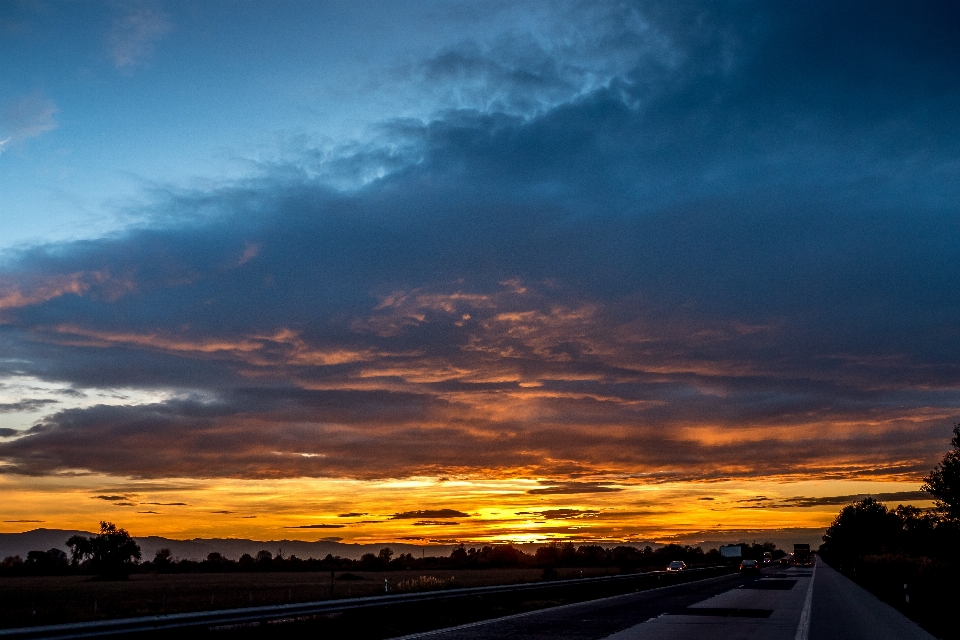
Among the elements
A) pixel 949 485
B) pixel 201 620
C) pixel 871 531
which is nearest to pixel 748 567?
pixel 949 485

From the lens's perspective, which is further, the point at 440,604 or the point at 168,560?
the point at 168,560

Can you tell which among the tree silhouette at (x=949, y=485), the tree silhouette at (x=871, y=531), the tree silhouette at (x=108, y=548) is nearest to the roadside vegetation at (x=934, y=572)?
the tree silhouette at (x=949, y=485)

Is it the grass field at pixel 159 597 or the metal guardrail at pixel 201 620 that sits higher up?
the metal guardrail at pixel 201 620

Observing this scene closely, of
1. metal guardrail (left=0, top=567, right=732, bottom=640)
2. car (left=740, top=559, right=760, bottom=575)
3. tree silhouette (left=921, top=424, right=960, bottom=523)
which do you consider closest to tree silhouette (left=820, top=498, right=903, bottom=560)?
car (left=740, top=559, right=760, bottom=575)

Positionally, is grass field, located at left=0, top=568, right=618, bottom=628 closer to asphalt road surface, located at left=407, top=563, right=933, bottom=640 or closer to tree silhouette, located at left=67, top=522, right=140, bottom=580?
asphalt road surface, located at left=407, top=563, right=933, bottom=640

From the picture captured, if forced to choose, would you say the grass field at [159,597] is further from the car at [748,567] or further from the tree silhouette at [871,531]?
the tree silhouette at [871,531]

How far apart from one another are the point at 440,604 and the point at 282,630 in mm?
11391

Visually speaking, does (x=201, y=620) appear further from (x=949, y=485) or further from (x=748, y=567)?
(x=748, y=567)

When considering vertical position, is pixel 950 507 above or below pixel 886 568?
above

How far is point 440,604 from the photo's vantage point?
105ft

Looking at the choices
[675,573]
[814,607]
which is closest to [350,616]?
[814,607]

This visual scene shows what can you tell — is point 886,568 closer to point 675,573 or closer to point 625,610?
point 675,573

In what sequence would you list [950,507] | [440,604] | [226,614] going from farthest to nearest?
[950,507] → [440,604] → [226,614]

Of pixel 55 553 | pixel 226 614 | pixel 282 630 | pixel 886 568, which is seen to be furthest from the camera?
pixel 55 553
